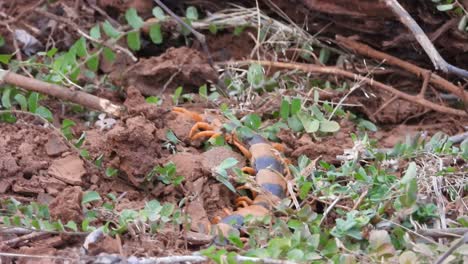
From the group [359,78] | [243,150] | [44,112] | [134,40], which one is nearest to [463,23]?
[359,78]

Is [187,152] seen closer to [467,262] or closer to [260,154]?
[260,154]

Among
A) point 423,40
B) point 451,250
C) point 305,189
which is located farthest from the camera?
point 423,40

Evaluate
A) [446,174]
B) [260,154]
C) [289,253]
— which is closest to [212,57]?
[260,154]

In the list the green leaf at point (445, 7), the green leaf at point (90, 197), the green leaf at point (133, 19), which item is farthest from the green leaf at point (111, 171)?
the green leaf at point (445, 7)

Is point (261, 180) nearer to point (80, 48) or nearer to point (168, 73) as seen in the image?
point (168, 73)

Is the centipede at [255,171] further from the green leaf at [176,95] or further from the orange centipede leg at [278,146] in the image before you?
the green leaf at [176,95]

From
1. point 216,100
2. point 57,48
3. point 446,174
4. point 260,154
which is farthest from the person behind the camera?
point 57,48
